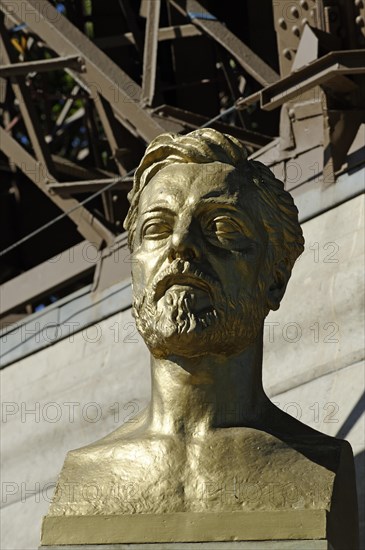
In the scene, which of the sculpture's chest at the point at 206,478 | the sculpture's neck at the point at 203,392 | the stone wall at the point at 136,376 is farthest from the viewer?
the stone wall at the point at 136,376

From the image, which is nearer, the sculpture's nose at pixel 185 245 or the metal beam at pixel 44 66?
the sculpture's nose at pixel 185 245

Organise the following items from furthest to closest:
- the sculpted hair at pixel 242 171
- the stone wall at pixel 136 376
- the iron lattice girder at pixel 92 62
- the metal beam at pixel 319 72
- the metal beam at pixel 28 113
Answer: the metal beam at pixel 28 113
the iron lattice girder at pixel 92 62
the metal beam at pixel 319 72
the stone wall at pixel 136 376
the sculpted hair at pixel 242 171

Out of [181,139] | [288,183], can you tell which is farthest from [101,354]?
[181,139]

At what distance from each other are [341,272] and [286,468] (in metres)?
4.17

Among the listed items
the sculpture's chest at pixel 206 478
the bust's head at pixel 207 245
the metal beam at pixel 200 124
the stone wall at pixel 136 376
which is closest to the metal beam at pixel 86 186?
the metal beam at pixel 200 124

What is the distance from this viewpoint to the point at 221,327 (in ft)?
30.1

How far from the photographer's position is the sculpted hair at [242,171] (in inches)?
372

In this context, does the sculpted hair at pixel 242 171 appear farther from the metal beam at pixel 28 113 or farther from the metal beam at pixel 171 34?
the metal beam at pixel 28 113

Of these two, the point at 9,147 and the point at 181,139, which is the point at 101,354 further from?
the point at 181,139

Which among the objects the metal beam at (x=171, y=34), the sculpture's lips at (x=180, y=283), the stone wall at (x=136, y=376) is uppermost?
the metal beam at (x=171, y=34)

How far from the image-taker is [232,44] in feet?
48.6

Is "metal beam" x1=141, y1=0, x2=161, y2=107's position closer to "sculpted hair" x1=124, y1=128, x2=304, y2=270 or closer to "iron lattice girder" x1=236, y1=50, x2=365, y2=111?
"iron lattice girder" x1=236, y1=50, x2=365, y2=111

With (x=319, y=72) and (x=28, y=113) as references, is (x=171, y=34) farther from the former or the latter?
(x=319, y=72)

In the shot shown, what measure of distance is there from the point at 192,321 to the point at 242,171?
83 cm
